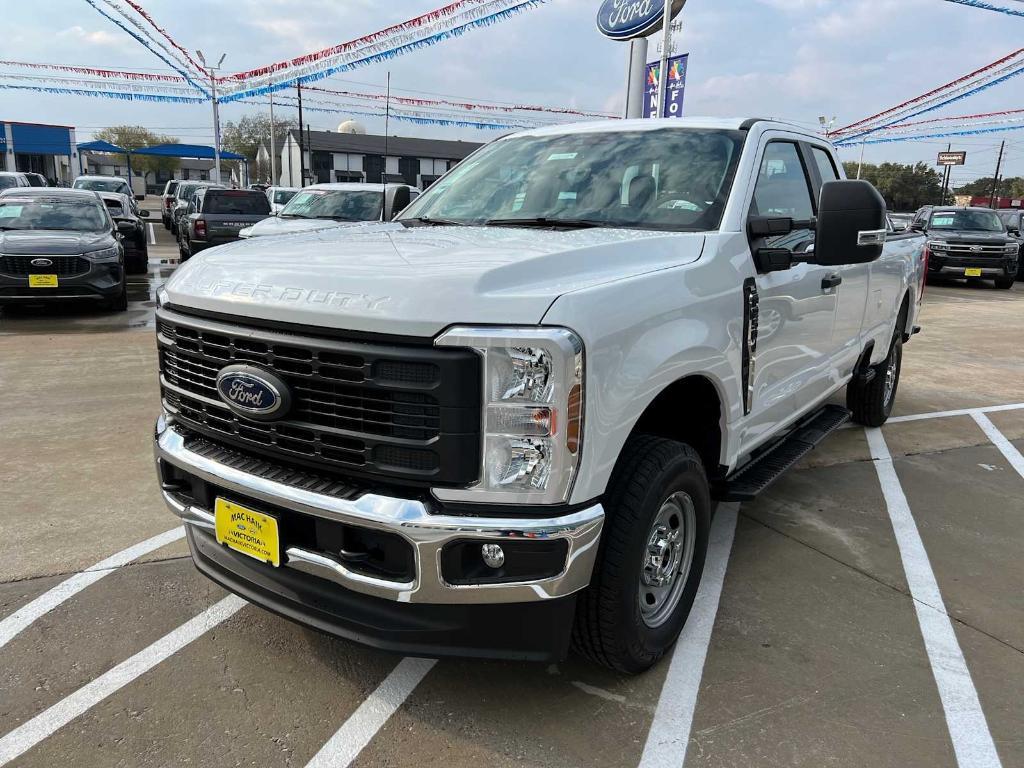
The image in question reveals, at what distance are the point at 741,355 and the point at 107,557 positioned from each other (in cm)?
293

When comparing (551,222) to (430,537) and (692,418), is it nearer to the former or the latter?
(692,418)

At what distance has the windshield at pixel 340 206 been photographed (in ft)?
39.7

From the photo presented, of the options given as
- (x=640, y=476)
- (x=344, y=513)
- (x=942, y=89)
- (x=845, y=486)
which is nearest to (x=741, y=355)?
(x=640, y=476)

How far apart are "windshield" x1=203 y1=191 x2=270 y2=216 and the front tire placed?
1509cm

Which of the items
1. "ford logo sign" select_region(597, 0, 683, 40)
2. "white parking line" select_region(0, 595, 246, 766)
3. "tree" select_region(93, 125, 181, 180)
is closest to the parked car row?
"ford logo sign" select_region(597, 0, 683, 40)

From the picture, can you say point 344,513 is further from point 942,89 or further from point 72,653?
point 942,89

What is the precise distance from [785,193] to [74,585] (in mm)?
3648

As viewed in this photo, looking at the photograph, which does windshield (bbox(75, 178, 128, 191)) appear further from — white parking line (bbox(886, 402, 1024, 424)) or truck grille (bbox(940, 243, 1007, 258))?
white parking line (bbox(886, 402, 1024, 424))

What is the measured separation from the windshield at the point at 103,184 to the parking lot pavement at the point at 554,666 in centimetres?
2223

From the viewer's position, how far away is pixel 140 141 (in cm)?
8500

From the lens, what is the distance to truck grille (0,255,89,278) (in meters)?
9.16

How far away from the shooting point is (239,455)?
102 inches

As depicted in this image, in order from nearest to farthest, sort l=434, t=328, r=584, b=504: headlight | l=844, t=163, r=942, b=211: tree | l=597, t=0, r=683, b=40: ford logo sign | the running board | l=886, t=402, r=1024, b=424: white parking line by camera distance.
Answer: l=434, t=328, r=584, b=504: headlight → the running board → l=886, t=402, r=1024, b=424: white parking line → l=597, t=0, r=683, b=40: ford logo sign → l=844, t=163, r=942, b=211: tree

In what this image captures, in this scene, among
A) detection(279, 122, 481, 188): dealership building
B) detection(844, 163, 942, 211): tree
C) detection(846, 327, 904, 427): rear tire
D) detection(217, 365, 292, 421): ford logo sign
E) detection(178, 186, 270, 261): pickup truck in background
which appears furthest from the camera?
detection(844, 163, 942, 211): tree
